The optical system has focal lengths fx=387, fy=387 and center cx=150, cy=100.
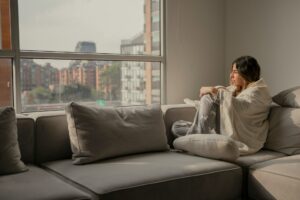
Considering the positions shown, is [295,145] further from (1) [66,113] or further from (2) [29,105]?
(2) [29,105]

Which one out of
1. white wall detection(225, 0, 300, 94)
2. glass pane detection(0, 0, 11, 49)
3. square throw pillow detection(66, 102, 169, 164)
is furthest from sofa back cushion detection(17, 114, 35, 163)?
white wall detection(225, 0, 300, 94)

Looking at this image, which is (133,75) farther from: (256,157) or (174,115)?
(256,157)

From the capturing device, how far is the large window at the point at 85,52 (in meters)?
2.95

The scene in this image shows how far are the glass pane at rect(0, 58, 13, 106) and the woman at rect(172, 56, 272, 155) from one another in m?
1.27

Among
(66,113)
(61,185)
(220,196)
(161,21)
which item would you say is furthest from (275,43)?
(61,185)

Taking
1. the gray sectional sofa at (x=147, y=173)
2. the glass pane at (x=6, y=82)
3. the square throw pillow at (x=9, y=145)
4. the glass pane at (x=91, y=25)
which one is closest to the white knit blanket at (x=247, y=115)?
the gray sectional sofa at (x=147, y=173)

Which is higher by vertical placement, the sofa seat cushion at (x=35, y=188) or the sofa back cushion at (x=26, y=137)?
the sofa back cushion at (x=26, y=137)

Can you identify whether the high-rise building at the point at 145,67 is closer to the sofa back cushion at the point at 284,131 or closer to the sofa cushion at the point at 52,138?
the sofa cushion at the point at 52,138

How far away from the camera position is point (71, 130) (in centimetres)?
252

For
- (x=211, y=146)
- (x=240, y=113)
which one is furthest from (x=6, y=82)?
(x=240, y=113)

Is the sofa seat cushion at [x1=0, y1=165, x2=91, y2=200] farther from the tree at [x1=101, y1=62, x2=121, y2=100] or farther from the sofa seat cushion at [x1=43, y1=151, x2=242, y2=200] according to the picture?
the tree at [x1=101, y1=62, x2=121, y2=100]

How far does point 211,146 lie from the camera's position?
2.55m

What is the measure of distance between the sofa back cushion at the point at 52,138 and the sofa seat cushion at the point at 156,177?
0.27 feet

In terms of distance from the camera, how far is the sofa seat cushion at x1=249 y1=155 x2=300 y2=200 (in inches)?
86.3
